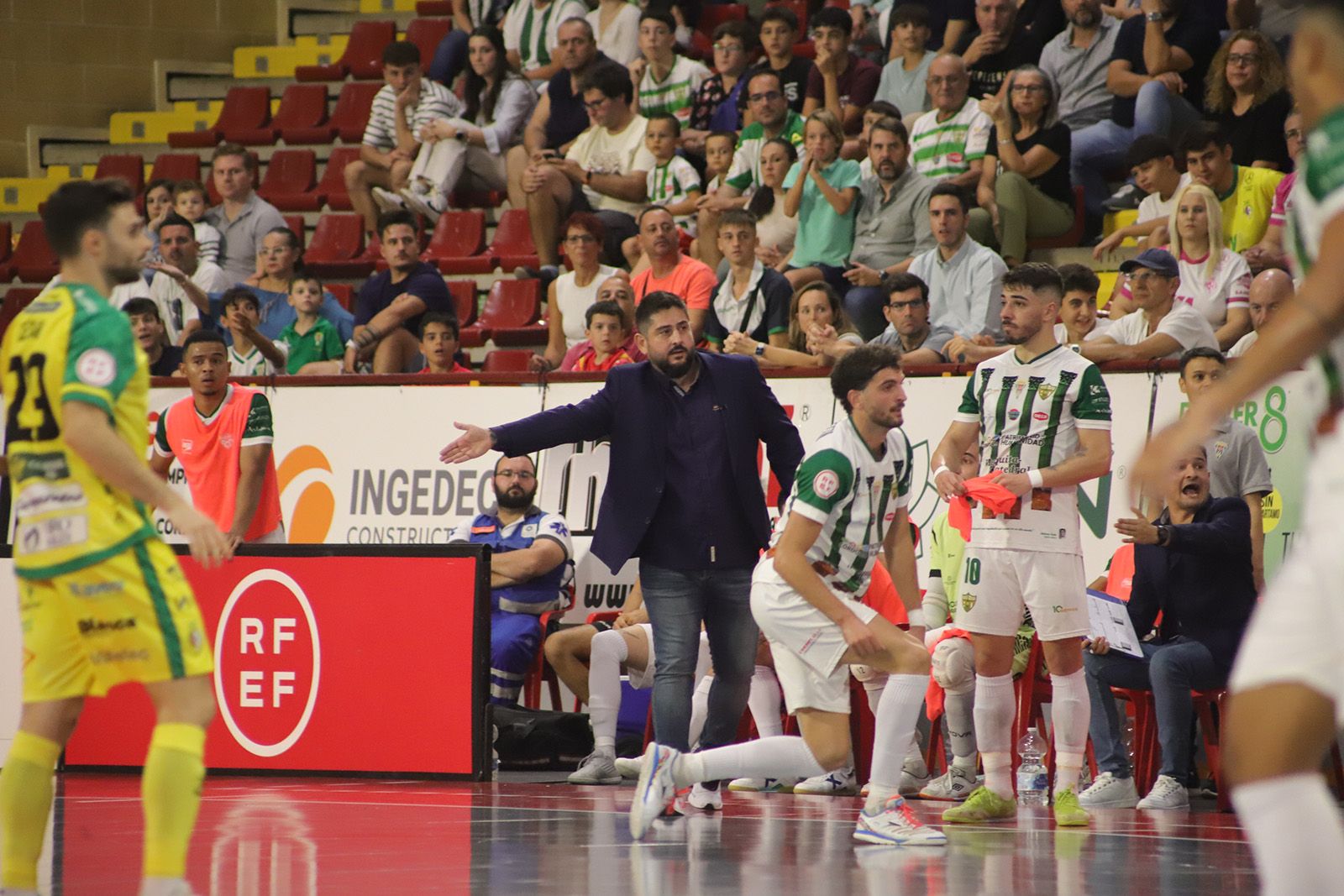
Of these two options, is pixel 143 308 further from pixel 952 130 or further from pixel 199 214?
pixel 952 130

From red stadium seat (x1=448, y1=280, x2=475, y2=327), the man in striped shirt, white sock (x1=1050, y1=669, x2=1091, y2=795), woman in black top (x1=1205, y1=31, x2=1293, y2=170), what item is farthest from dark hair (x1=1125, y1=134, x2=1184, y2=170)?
red stadium seat (x1=448, y1=280, x2=475, y2=327)

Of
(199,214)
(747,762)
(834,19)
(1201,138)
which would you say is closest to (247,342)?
(199,214)

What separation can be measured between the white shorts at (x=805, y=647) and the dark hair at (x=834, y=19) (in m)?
7.97

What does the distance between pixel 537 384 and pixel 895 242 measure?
2850 millimetres

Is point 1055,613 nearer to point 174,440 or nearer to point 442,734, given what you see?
point 442,734

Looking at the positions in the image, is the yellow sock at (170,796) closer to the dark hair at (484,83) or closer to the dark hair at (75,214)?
the dark hair at (75,214)

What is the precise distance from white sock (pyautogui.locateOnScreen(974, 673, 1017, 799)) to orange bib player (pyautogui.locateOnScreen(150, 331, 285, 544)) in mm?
4368

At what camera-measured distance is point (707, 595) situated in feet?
25.5

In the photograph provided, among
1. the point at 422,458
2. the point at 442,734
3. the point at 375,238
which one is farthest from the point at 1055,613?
the point at 375,238

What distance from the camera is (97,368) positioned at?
4.60 metres

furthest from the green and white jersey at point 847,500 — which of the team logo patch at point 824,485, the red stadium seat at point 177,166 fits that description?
the red stadium seat at point 177,166

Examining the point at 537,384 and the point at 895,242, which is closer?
the point at 537,384

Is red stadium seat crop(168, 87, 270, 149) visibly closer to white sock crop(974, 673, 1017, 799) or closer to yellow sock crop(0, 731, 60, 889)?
white sock crop(974, 673, 1017, 799)

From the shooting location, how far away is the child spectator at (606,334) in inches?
433
